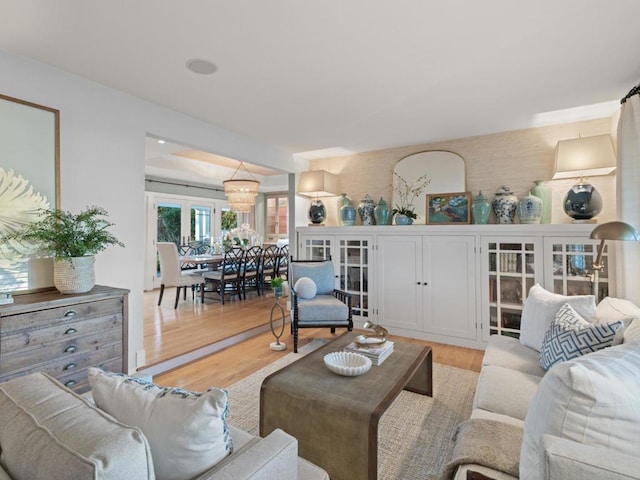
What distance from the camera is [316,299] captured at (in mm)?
3939

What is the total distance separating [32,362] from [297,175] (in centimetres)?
381

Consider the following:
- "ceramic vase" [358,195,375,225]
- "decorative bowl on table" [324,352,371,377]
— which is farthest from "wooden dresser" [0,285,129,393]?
"ceramic vase" [358,195,375,225]

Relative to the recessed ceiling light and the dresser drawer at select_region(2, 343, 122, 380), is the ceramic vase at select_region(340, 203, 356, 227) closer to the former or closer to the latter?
the recessed ceiling light

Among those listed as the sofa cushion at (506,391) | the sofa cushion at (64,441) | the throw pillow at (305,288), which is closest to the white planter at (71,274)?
the sofa cushion at (64,441)

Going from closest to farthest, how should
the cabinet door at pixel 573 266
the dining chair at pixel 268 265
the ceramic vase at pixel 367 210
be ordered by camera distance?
the cabinet door at pixel 573 266, the ceramic vase at pixel 367 210, the dining chair at pixel 268 265

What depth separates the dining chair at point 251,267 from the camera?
6.26m

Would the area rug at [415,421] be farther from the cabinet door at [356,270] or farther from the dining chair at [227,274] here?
the dining chair at [227,274]

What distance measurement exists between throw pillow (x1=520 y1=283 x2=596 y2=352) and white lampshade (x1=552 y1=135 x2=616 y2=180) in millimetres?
1582

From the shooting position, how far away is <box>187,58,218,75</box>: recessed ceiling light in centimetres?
232

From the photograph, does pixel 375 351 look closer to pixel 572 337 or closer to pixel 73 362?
pixel 572 337

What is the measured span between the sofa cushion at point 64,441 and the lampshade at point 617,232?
280 cm

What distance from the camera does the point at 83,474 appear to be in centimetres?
65

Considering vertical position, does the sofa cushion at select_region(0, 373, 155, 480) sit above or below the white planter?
below

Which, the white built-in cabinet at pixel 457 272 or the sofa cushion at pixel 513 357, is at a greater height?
the white built-in cabinet at pixel 457 272
